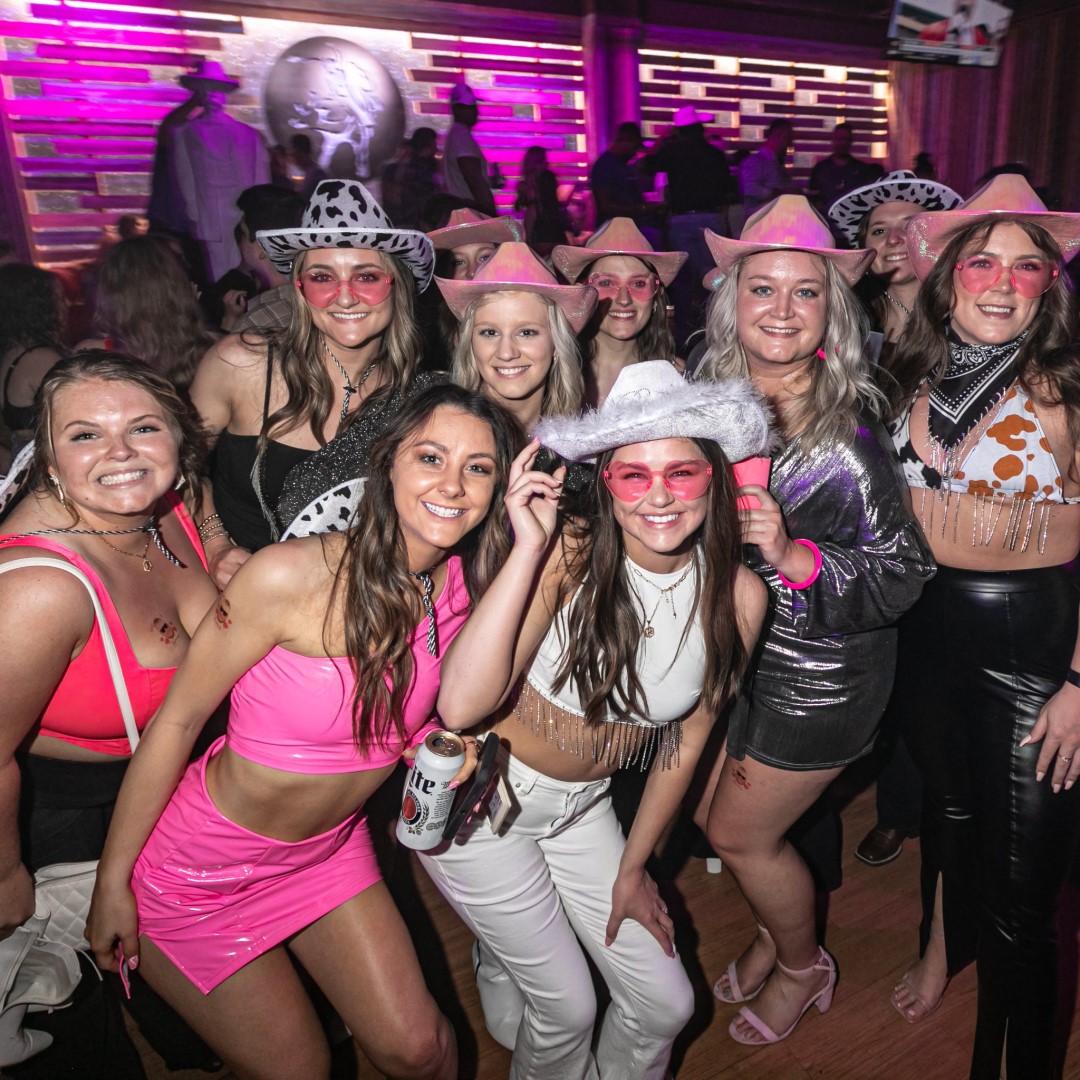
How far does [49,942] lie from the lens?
1.90m

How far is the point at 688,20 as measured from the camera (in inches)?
406

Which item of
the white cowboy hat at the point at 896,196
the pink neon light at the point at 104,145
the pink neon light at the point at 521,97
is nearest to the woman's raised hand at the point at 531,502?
the white cowboy hat at the point at 896,196

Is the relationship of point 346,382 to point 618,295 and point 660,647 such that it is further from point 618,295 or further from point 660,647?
point 660,647

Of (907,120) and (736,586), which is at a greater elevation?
(907,120)

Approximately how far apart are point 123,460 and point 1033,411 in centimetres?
226

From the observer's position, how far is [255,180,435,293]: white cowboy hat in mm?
2600

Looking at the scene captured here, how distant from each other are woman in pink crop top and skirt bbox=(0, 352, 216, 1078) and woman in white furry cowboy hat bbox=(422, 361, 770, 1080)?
761 mm

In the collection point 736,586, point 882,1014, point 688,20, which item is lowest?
point 882,1014

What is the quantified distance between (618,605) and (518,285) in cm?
119

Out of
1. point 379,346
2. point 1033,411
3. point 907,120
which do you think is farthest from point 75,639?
point 907,120

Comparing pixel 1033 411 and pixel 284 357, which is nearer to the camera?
pixel 1033 411

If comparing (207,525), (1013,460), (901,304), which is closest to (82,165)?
(207,525)

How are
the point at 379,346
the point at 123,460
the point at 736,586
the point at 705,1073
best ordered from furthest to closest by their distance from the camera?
1. the point at 379,346
2. the point at 705,1073
3. the point at 736,586
4. the point at 123,460

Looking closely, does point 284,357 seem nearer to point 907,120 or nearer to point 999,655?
point 999,655
